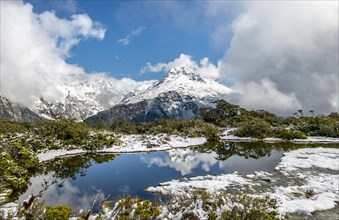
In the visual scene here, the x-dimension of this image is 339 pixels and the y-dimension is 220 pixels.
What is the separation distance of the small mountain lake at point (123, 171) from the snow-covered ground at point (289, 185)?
234cm

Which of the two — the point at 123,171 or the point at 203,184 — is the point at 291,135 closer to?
the point at 123,171

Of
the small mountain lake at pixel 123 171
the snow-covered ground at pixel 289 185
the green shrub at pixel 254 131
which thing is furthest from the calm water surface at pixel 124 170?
the green shrub at pixel 254 131

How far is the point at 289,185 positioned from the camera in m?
19.2

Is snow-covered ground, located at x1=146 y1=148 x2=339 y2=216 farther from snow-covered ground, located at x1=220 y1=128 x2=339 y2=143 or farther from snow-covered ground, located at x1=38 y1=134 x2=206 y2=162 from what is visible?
snow-covered ground, located at x1=220 y1=128 x2=339 y2=143

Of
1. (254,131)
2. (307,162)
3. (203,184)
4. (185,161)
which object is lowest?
(203,184)

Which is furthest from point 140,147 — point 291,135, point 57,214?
point 57,214

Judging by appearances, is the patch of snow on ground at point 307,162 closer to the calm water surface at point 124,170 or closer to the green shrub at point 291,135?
the calm water surface at point 124,170

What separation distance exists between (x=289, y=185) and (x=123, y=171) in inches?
600

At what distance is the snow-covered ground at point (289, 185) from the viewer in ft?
48.7

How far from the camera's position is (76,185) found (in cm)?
2233

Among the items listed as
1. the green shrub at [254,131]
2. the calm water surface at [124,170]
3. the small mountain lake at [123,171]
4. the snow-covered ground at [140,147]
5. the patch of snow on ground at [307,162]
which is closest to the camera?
the small mountain lake at [123,171]

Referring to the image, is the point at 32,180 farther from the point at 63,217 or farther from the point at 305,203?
the point at 305,203

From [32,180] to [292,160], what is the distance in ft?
81.8

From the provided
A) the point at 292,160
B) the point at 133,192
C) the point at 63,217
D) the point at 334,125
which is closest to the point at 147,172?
the point at 133,192
